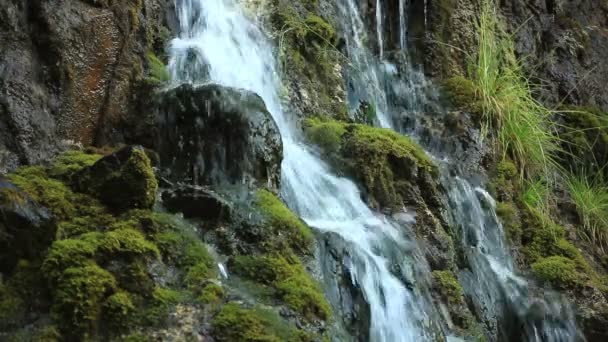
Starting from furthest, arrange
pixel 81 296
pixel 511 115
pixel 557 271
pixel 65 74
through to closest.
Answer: pixel 511 115 < pixel 557 271 < pixel 65 74 < pixel 81 296

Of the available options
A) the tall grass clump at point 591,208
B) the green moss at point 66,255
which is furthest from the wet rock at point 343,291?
the tall grass clump at point 591,208

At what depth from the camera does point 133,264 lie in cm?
377

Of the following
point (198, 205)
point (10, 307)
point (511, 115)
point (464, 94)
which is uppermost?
point (464, 94)

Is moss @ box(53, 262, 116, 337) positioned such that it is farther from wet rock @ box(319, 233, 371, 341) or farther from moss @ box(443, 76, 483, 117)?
moss @ box(443, 76, 483, 117)

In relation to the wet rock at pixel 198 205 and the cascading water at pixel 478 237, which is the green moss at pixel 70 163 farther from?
the cascading water at pixel 478 237

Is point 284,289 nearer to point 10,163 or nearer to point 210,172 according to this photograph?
point 210,172

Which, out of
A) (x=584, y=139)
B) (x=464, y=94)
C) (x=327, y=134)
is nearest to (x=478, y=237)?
(x=327, y=134)

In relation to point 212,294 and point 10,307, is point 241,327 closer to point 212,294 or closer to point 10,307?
point 212,294

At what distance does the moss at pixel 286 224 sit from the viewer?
449 cm

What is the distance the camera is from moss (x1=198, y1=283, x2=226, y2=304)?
3.71 meters

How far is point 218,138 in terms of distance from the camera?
4.91 m

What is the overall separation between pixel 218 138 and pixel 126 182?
0.85m

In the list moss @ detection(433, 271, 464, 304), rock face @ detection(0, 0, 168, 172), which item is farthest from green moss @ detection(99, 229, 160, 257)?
moss @ detection(433, 271, 464, 304)

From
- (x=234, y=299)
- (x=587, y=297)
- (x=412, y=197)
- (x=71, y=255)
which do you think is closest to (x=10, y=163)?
(x=71, y=255)
